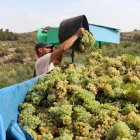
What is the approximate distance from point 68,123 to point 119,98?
0.51m

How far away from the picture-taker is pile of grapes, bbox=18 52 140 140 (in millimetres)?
3180

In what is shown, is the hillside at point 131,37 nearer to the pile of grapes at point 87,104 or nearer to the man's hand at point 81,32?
the man's hand at point 81,32

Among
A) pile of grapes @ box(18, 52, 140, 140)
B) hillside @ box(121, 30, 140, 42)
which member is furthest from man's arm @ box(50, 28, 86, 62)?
hillside @ box(121, 30, 140, 42)

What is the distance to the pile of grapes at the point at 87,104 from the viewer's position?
318cm

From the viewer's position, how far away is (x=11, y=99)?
11.5ft

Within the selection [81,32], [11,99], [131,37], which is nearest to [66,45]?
[81,32]

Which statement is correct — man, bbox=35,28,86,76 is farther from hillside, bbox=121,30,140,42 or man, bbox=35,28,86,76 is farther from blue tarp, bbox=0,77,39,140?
hillside, bbox=121,30,140,42

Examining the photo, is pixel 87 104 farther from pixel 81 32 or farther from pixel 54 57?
pixel 54 57

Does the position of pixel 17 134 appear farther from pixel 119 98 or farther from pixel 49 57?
pixel 49 57

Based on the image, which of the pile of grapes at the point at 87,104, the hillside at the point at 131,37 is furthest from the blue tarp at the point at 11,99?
the hillside at the point at 131,37

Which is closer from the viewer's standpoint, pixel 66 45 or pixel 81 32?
pixel 81 32

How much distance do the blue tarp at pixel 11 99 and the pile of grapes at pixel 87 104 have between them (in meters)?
0.05

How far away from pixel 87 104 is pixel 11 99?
57cm

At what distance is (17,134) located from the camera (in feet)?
9.03
